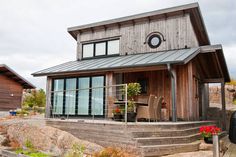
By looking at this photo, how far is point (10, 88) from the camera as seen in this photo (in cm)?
1978

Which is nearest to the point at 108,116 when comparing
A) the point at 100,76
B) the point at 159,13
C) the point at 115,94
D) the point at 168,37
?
the point at 115,94

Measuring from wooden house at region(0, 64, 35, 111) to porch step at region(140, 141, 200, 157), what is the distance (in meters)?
15.9

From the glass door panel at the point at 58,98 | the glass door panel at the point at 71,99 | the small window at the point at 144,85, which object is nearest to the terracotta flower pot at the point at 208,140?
the small window at the point at 144,85

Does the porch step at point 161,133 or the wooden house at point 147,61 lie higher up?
the wooden house at point 147,61

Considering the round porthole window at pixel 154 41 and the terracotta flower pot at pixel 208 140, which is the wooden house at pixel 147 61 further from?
the terracotta flower pot at pixel 208 140

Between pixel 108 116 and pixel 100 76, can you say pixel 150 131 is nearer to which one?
pixel 108 116

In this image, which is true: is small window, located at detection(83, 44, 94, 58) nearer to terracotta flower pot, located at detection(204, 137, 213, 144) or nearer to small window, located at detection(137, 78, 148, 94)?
small window, located at detection(137, 78, 148, 94)

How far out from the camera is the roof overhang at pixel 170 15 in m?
11.0

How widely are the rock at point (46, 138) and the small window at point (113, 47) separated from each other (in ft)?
18.7

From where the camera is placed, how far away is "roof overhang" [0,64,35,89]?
18605 mm

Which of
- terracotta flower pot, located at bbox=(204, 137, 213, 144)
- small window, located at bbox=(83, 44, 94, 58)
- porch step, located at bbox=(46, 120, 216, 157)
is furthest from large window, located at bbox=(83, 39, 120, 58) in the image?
terracotta flower pot, located at bbox=(204, 137, 213, 144)

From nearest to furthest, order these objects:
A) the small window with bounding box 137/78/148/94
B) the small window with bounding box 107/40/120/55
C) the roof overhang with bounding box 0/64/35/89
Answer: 1. the small window with bounding box 137/78/148/94
2. the small window with bounding box 107/40/120/55
3. the roof overhang with bounding box 0/64/35/89

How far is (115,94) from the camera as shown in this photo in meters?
10.6

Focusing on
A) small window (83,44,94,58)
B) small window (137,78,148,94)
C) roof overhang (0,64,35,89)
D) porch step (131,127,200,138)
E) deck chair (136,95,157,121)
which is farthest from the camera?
roof overhang (0,64,35,89)
